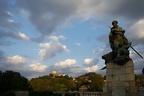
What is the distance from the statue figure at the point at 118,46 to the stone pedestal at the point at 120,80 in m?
0.40

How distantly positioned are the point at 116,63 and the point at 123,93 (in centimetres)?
197

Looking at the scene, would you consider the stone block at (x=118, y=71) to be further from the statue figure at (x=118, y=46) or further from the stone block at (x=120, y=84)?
the stone block at (x=120, y=84)

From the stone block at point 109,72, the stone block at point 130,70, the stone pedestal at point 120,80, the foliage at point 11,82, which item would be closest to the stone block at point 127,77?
the stone pedestal at point 120,80

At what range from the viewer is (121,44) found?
1708 cm

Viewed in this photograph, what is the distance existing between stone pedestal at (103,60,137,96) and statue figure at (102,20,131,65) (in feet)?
1.30

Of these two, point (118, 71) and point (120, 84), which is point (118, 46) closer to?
point (118, 71)

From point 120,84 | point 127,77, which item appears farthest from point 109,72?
point 127,77

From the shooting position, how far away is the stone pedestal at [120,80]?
16.1m

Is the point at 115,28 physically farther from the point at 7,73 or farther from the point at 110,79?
the point at 7,73

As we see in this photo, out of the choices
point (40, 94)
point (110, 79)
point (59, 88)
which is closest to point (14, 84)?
point (40, 94)

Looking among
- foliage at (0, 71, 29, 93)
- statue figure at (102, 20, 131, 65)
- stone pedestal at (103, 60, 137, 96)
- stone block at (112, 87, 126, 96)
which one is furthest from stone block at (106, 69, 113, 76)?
foliage at (0, 71, 29, 93)

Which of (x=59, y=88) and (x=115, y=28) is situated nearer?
(x=115, y=28)

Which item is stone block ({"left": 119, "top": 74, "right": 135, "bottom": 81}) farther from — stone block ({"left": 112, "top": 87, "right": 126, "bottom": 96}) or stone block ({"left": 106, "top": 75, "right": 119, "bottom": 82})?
stone block ({"left": 112, "top": 87, "right": 126, "bottom": 96})

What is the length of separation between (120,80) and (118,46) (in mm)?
2219
